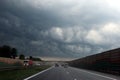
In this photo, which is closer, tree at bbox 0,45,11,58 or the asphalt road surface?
the asphalt road surface

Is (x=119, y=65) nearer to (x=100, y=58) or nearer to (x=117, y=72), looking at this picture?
(x=117, y=72)

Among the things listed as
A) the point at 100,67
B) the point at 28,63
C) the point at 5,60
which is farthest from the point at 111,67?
the point at 5,60

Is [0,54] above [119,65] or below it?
above

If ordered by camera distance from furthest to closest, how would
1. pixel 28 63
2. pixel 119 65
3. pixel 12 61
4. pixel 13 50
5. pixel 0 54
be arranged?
1. pixel 13 50
2. pixel 0 54
3. pixel 12 61
4. pixel 28 63
5. pixel 119 65

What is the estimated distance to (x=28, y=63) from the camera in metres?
93.4

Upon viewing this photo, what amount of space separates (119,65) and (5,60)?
59.9 meters

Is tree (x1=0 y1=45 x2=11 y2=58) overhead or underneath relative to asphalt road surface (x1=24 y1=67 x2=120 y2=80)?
overhead

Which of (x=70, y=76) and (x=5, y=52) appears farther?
(x=5, y=52)

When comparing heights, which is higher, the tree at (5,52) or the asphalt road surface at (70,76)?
the tree at (5,52)

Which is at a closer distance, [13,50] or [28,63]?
[28,63]

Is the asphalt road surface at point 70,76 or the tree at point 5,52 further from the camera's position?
the tree at point 5,52

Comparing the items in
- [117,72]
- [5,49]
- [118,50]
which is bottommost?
[117,72]

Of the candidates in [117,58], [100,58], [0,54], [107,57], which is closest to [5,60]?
[100,58]

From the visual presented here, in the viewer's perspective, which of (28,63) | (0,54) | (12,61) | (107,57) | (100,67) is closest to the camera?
(107,57)
